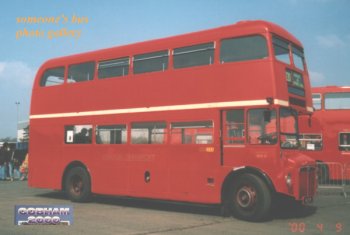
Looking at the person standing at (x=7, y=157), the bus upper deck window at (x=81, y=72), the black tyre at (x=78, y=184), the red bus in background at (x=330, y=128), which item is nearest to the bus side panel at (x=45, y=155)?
the black tyre at (x=78, y=184)

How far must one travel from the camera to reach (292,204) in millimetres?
11820

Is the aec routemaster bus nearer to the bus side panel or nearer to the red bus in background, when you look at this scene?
the bus side panel

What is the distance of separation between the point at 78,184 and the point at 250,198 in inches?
235

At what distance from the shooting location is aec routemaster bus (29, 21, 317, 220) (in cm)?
1022

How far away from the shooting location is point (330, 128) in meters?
19.0

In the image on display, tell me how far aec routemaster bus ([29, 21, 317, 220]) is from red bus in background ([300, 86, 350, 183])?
788 cm

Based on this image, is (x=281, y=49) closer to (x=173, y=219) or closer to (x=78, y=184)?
(x=173, y=219)

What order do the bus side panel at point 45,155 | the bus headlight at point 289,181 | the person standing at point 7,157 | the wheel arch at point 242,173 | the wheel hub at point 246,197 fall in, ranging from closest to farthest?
the bus headlight at point 289,181 < the wheel arch at point 242,173 < the wheel hub at point 246,197 < the bus side panel at point 45,155 < the person standing at point 7,157

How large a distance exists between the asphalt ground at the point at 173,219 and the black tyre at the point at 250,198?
0.66 ft

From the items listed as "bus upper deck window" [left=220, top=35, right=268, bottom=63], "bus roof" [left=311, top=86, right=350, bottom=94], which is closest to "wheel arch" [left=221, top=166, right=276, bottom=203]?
"bus upper deck window" [left=220, top=35, right=268, bottom=63]

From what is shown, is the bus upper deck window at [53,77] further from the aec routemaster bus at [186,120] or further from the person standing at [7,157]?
the person standing at [7,157]

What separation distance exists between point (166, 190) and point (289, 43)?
464 centimetres

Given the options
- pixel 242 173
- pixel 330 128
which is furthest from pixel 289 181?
pixel 330 128

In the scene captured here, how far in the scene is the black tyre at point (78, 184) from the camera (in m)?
13.7
